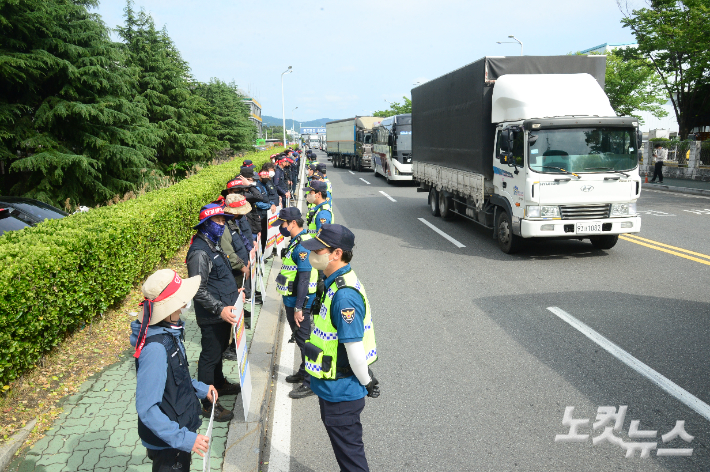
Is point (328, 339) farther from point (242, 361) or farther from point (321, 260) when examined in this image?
point (242, 361)

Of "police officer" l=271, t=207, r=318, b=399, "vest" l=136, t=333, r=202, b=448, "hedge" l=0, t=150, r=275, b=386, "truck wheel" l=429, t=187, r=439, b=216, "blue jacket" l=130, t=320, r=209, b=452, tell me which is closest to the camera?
"blue jacket" l=130, t=320, r=209, b=452

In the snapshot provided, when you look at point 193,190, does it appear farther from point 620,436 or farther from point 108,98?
point 620,436

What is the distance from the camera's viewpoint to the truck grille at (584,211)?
9.52m

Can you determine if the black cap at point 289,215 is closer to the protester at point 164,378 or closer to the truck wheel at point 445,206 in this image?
the protester at point 164,378

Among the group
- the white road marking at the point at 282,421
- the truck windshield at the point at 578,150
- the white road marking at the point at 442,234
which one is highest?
the truck windshield at the point at 578,150

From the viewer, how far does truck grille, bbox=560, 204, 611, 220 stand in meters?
9.52

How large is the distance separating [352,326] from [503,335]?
3944mm

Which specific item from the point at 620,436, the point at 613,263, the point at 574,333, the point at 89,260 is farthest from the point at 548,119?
the point at 89,260

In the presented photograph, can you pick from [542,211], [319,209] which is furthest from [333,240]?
[542,211]

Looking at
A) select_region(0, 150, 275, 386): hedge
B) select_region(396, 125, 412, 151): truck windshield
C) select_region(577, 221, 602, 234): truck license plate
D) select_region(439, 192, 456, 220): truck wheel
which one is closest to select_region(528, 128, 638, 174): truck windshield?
select_region(577, 221, 602, 234): truck license plate

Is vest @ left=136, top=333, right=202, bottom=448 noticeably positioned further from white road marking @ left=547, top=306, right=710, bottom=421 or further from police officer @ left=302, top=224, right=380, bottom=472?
white road marking @ left=547, top=306, right=710, bottom=421

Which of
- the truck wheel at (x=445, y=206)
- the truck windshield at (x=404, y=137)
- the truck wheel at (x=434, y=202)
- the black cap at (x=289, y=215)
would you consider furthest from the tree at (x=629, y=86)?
the black cap at (x=289, y=215)

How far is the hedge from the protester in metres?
2.08

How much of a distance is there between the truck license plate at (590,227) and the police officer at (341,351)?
24.9ft
